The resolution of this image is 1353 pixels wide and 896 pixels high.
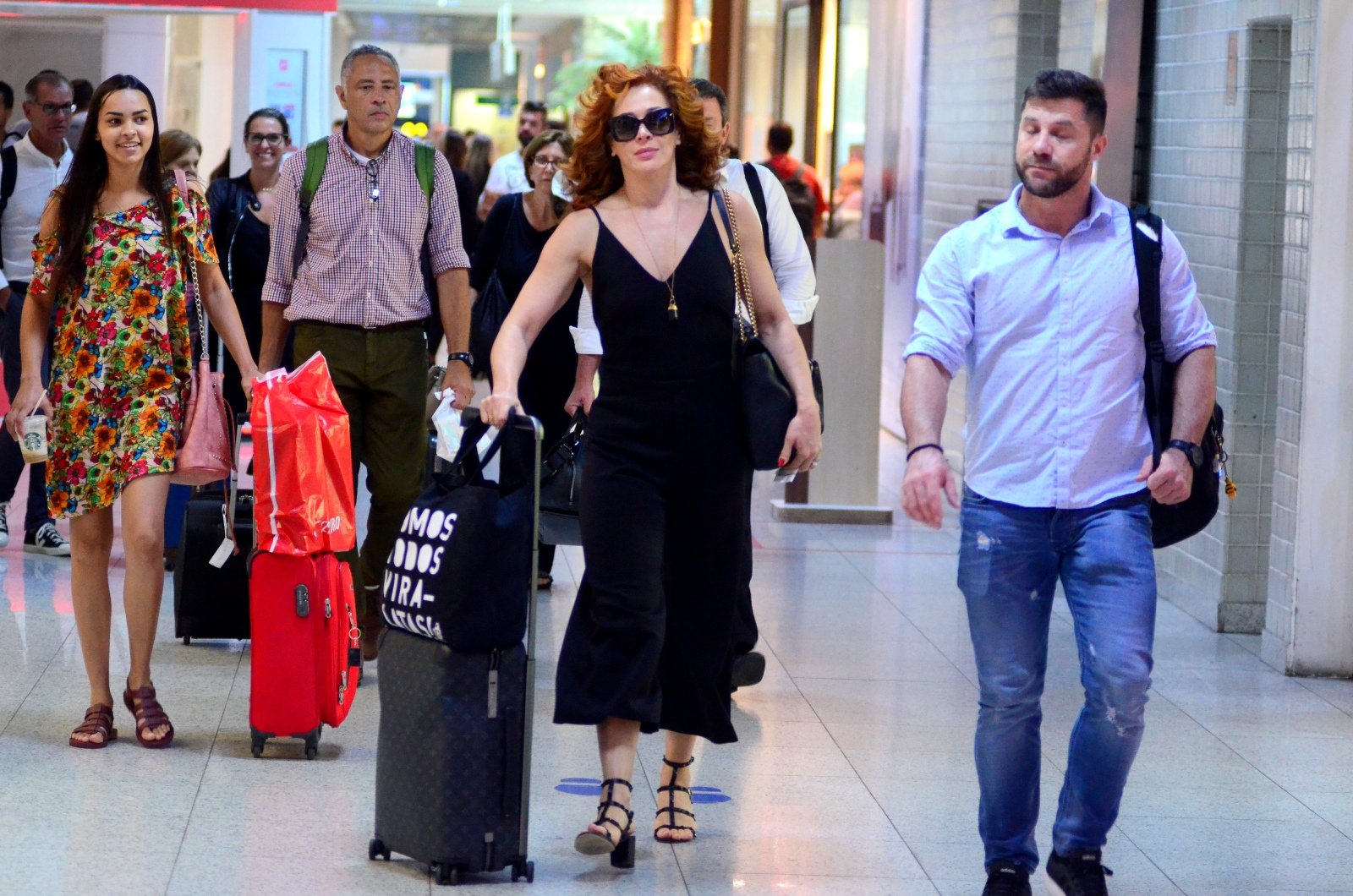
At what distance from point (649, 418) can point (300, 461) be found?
1.22 meters

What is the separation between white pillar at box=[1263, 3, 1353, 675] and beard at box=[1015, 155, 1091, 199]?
2.68 meters

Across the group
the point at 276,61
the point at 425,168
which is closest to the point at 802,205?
the point at 425,168

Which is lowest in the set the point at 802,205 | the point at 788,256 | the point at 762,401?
the point at 762,401

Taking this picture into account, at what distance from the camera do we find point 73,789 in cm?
448

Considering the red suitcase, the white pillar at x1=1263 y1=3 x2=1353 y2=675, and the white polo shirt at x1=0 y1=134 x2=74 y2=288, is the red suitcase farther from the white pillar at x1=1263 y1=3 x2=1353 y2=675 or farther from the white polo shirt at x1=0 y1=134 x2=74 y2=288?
the white polo shirt at x1=0 y1=134 x2=74 y2=288

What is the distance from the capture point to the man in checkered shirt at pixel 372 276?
18.2 feet

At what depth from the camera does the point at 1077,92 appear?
3621 mm

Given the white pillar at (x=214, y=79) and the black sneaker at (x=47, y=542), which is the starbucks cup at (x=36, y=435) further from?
the white pillar at (x=214, y=79)

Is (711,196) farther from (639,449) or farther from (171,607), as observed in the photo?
(171,607)

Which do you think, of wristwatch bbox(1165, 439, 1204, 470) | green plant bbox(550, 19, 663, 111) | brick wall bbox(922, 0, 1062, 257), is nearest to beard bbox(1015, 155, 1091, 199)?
wristwatch bbox(1165, 439, 1204, 470)

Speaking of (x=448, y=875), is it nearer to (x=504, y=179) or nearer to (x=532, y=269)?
(x=532, y=269)

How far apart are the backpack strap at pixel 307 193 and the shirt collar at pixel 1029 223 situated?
2.49 meters

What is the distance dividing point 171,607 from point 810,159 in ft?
38.8

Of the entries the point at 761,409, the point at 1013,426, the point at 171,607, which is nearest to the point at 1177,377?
the point at 1013,426
